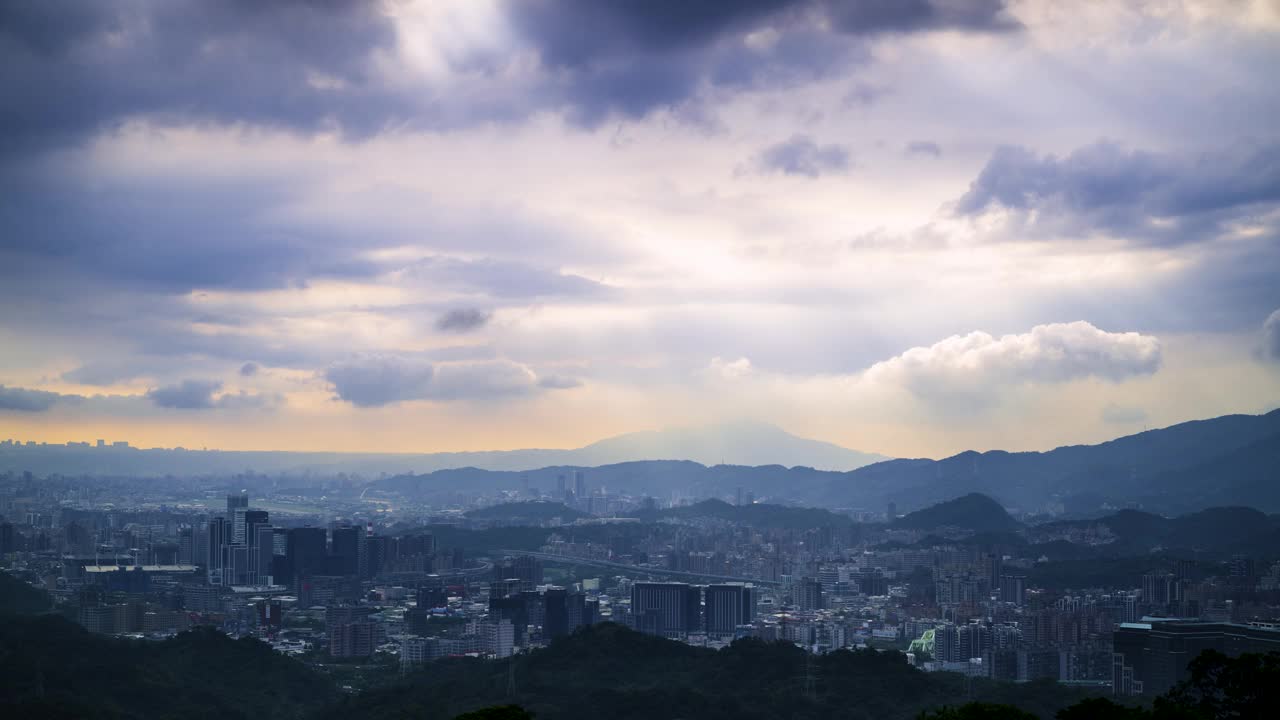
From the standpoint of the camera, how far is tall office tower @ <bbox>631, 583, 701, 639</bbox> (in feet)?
247

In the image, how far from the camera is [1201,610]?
73.5m

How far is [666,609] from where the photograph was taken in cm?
7631

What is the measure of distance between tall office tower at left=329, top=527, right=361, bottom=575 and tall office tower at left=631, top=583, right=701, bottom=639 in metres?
36.3

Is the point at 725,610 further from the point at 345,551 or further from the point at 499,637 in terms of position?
the point at 345,551

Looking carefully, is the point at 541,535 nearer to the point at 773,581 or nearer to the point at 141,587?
the point at 773,581

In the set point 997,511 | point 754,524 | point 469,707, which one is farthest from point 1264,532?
point 469,707

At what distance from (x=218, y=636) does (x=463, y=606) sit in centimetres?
3321

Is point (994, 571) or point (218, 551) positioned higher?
point (218, 551)

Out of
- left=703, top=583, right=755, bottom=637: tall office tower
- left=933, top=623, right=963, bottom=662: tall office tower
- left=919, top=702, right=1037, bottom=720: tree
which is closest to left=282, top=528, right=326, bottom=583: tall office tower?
left=703, top=583, right=755, bottom=637: tall office tower

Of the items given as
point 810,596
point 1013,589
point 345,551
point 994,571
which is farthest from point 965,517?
point 345,551

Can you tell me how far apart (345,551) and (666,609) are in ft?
132

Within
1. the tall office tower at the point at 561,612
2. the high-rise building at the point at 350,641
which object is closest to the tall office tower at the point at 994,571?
the tall office tower at the point at 561,612

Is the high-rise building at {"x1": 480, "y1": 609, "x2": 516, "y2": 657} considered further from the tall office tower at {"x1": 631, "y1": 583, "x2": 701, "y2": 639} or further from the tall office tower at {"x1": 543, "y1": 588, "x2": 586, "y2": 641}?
the tall office tower at {"x1": 631, "y1": 583, "x2": 701, "y2": 639}

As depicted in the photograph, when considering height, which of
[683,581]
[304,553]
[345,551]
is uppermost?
[345,551]
